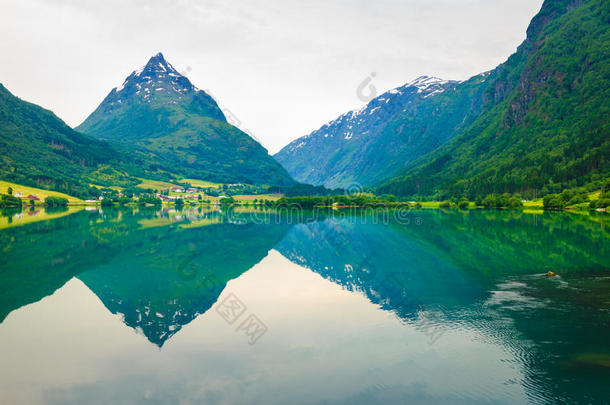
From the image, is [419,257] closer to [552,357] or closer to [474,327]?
[474,327]

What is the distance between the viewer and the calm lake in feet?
52.9

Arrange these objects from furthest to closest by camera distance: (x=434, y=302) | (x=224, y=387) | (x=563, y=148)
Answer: (x=563, y=148)
(x=434, y=302)
(x=224, y=387)

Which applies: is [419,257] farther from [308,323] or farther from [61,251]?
[61,251]

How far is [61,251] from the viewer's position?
51.5 metres

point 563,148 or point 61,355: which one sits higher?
point 563,148

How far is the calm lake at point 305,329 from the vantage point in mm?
16109

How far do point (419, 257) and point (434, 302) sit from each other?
20.9m

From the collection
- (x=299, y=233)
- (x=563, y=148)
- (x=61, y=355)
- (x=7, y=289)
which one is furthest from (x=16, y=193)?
(x=563, y=148)

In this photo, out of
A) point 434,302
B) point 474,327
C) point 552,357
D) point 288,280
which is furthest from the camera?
point 288,280

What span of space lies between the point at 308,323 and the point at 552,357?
12.3 meters

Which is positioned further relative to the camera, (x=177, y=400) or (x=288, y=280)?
(x=288, y=280)

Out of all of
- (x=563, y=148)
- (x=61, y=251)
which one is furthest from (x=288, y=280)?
(x=563, y=148)

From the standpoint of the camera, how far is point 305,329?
23.4m

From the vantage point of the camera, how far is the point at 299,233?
266 feet
